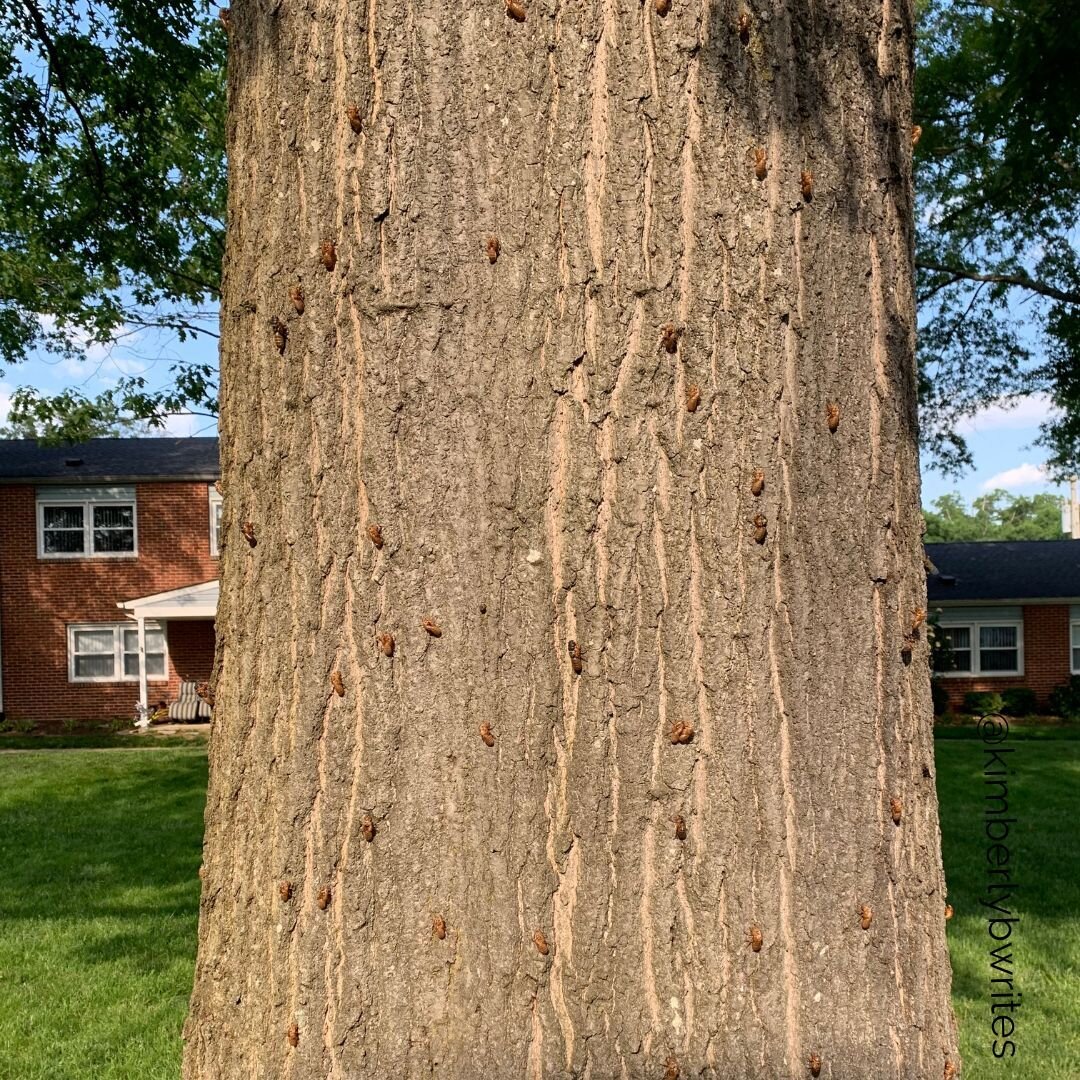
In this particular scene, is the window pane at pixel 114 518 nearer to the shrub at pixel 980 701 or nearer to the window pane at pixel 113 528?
the window pane at pixel 113 528

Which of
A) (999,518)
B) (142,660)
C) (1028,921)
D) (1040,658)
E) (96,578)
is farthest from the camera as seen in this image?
(999,518)

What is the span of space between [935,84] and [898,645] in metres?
15.9

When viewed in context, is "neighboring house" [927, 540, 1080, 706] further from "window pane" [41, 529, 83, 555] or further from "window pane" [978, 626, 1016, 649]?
"window pane" [41, 529, 83, 555]

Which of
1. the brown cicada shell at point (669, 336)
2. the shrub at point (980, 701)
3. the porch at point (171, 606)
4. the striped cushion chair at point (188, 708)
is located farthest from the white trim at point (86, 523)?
the brown cicada shell at point (669, 336)

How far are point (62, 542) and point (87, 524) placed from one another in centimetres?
68

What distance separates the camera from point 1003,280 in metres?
17.0

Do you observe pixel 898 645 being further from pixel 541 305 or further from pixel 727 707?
pixel 541 305

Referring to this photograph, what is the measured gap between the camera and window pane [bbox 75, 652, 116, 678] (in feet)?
74.5

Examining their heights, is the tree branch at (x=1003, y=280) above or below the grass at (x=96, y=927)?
above

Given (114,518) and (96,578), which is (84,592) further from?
(114,518)

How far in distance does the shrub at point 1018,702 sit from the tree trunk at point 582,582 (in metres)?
23.7

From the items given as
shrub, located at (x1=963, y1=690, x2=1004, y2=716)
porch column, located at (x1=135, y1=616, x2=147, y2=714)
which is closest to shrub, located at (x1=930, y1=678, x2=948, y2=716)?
shrub, located at (x1=963, y1=690, x2=1004, y2=716)

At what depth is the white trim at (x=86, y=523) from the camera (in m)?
22.8

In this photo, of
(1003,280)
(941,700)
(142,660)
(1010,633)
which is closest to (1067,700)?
(1010,633)
